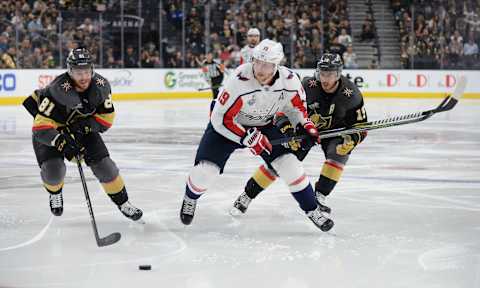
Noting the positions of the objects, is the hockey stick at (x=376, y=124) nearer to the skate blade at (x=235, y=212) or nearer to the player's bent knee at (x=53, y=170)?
the skate blade at (x=235, y=212)

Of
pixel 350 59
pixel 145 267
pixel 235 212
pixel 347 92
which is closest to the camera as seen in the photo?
pixel 145 267

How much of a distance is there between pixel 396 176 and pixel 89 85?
10.2ft

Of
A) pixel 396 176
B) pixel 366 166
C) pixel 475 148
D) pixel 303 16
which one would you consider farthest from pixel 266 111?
pixel 303 16

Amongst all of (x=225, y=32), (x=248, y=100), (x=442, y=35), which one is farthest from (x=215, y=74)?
(x=248, y=100)

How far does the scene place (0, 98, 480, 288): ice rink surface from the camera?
3.60 m

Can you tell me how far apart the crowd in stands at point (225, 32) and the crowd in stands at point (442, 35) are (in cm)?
2

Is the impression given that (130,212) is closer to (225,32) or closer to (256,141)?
(256,141)

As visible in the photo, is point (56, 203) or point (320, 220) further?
point (56, 203)

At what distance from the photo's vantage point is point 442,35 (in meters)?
17.9

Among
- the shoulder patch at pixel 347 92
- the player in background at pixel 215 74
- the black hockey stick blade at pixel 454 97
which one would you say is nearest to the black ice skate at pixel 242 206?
the shoulder patch at pixel 347 92

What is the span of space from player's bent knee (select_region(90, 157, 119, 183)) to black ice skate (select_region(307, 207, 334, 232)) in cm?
110

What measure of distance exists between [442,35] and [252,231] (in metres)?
14.1

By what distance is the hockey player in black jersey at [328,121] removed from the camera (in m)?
5.07

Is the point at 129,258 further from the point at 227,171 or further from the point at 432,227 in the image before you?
the point at 227,171
